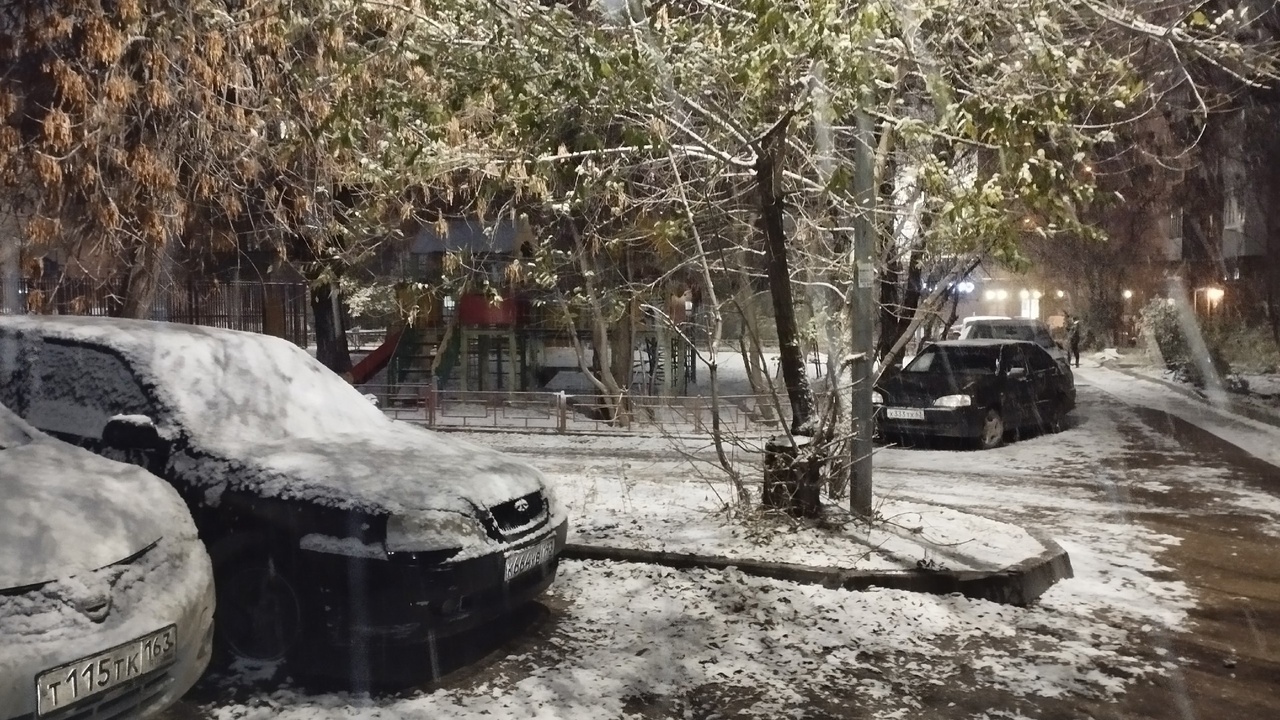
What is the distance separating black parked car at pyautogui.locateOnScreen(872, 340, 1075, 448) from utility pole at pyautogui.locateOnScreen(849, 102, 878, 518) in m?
5.34

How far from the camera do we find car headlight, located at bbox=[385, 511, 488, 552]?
4.73 metres

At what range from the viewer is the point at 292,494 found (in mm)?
4848

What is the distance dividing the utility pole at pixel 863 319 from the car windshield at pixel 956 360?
6.84m

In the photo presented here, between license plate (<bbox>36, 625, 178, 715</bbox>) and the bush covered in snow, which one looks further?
the bush covered in snow

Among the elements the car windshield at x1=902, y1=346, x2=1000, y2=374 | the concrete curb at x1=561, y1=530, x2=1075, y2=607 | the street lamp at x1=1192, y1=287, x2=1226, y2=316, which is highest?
the street lamp at x1=1192, y1=287, x2=1226, y2=316

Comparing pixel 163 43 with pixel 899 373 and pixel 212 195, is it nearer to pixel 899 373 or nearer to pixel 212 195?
pixel 212 195

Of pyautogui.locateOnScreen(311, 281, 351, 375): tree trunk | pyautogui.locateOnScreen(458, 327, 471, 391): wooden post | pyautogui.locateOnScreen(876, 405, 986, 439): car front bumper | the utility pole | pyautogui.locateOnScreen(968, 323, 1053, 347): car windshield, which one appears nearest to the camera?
the utility pole

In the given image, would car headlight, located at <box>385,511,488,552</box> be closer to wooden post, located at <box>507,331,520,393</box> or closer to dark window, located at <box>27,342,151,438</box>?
dark window, located at <box>27,342,151,438</box>

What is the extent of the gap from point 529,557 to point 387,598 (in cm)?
90

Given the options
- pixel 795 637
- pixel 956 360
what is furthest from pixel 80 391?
pixel 956 360

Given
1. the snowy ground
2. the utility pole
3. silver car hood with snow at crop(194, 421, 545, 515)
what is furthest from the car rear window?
A: the utility pole

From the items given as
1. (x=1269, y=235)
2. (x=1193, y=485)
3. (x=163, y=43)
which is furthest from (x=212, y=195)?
(x=1269, y=235)

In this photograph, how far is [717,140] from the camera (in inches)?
313

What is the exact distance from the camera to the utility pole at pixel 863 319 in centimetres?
734
